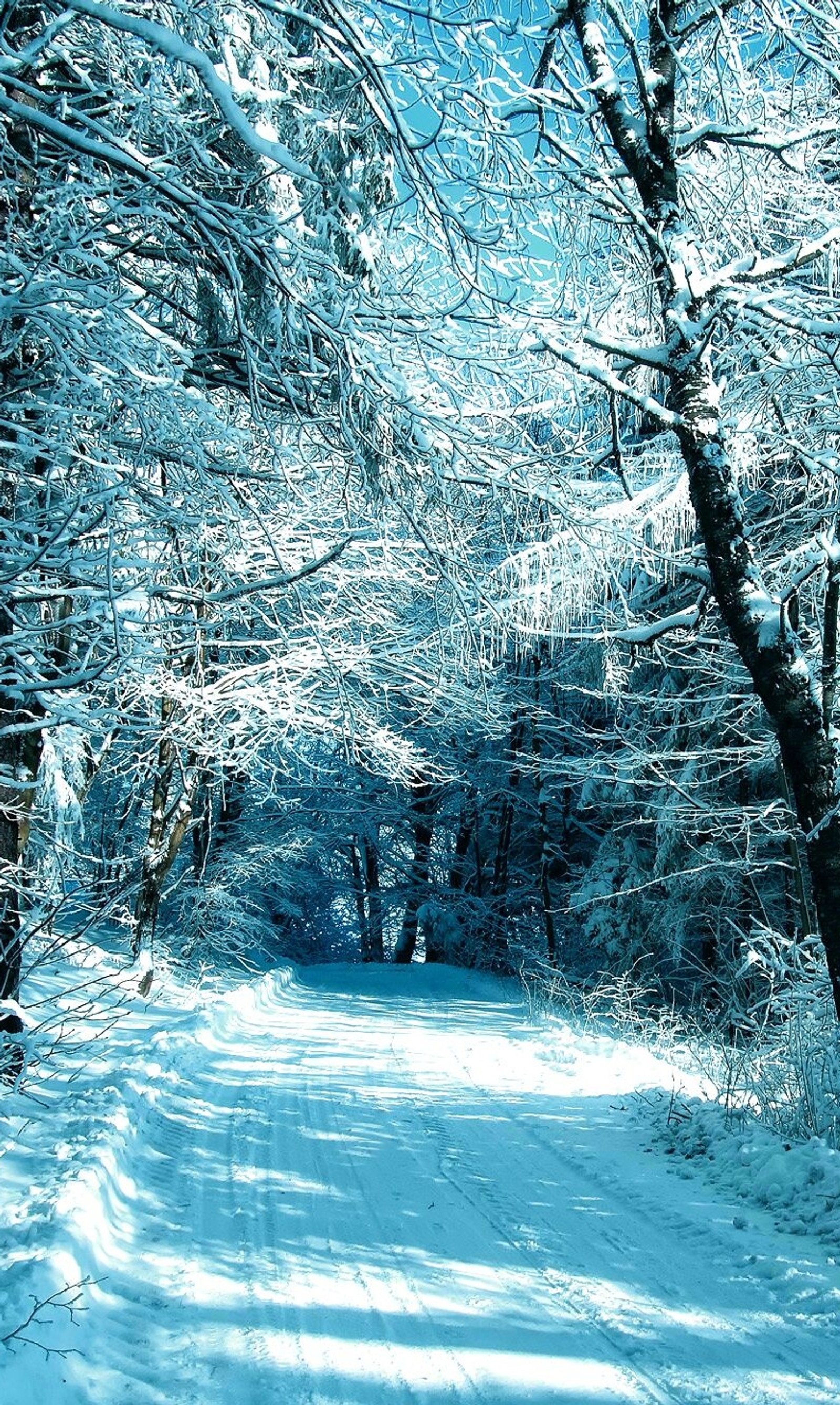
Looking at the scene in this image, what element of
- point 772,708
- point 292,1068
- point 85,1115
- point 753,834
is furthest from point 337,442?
point 753,834

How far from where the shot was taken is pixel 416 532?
4.66 m

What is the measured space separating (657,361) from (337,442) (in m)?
1.84

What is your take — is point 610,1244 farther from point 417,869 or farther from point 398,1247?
point 417,869

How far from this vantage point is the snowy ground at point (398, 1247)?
318 centimetres

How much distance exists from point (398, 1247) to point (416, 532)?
3342 millimetres

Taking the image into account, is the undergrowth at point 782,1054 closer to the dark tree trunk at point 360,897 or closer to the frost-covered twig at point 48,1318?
the frost-covered twig at point 48,1318

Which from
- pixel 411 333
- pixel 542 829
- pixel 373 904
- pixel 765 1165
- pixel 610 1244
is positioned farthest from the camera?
pixel 373 904

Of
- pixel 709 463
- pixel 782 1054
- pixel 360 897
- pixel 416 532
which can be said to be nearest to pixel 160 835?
pixel 782 1054

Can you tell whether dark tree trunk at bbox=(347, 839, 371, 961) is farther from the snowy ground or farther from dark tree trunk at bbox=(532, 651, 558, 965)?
the snowy ground

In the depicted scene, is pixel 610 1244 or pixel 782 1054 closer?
pixel 610 1244

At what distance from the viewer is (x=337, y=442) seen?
17.2 ft

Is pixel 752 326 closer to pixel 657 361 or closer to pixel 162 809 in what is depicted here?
pixel 657 361

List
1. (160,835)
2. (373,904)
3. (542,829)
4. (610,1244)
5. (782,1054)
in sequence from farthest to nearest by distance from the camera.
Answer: (373,904) < (542,829) < (160,835) < (782,1054) < (610,1244)

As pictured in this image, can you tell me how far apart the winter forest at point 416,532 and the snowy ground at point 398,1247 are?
0.02 meters
